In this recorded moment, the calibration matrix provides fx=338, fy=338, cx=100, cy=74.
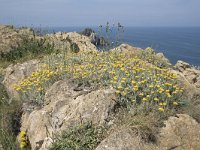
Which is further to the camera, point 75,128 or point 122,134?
point 75,128

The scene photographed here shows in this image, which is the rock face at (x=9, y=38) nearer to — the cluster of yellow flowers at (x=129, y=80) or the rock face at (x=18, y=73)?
the rock face at (x=18, y=73)

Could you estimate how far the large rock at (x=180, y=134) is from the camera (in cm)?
664

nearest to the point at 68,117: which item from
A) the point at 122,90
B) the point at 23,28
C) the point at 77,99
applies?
the point at 77,99

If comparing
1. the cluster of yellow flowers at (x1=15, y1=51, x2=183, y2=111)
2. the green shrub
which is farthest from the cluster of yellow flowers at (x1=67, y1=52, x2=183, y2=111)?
the green shrub

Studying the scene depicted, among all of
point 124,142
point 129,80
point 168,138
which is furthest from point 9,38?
point 168,138

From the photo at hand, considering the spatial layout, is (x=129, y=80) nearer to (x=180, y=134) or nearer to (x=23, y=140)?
(x=180, y=134)

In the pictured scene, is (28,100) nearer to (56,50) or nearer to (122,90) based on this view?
(122,90)

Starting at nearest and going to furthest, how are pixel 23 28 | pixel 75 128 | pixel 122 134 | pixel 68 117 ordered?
pixel 122 134 < pixel 75 128 < pixel 68 117 < pixel 23 28

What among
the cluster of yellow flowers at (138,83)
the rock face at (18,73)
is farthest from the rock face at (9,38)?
the cluster of yellow flowers at (138,83)

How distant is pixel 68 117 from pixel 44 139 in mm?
767

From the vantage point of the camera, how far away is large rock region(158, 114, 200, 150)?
6.64 m

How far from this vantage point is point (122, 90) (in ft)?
25.7

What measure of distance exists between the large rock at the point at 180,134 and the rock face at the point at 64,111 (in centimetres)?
123

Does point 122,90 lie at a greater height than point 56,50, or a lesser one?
greater
